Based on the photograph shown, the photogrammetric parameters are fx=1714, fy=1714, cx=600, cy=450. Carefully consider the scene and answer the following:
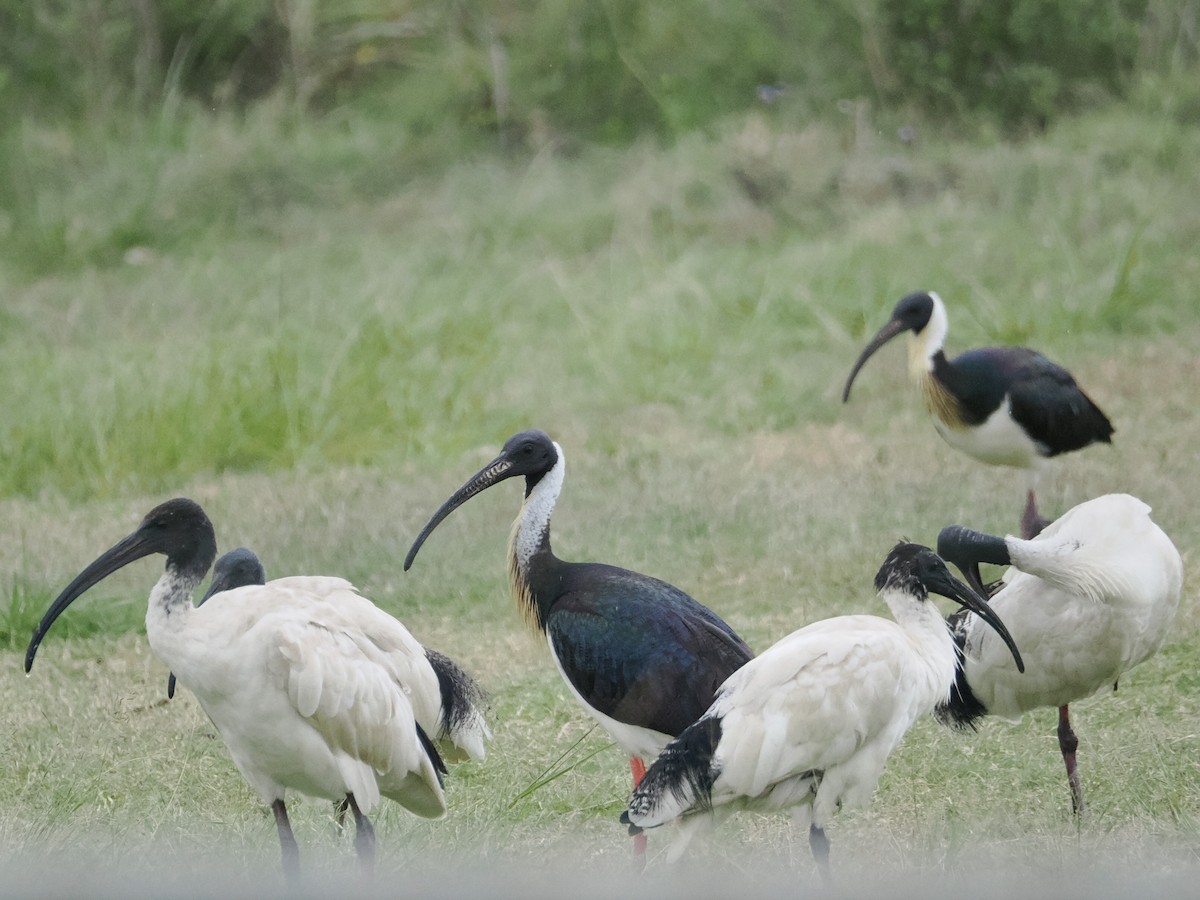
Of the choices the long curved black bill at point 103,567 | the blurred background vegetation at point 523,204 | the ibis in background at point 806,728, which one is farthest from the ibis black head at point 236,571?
the blurred background vegetation at point 523,204

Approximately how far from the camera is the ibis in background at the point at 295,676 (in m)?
4.00

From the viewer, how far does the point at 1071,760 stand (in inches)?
182

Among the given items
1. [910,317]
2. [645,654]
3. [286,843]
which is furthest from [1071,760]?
[910,317]

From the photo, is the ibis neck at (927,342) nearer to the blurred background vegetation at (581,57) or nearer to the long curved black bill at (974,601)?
the long curved black bill at (974,601)

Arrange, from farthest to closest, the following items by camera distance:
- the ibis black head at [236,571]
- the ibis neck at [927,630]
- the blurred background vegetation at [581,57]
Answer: the blurred background vegetation at [581,57], the ibis black head at [236,571], the ibis neck at [927,630]

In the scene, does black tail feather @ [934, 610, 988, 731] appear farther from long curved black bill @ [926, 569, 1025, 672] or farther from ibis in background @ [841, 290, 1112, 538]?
ibis in background @ [841, 290, 1112, 538]

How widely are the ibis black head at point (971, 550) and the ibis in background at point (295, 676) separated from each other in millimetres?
1400

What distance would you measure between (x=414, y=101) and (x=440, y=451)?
10.2 metres

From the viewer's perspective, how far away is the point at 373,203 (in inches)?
640

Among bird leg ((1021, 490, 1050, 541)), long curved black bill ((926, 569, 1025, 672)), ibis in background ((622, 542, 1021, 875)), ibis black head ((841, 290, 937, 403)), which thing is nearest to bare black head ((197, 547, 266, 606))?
ibis in background ((622, 542, 1021, 875))

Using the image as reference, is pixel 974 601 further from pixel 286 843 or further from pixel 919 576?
pixel 286 843

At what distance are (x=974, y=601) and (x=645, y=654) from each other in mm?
836

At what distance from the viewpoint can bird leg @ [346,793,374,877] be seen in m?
3.91

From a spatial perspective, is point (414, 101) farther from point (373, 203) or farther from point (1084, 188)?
point (1084, 188)
